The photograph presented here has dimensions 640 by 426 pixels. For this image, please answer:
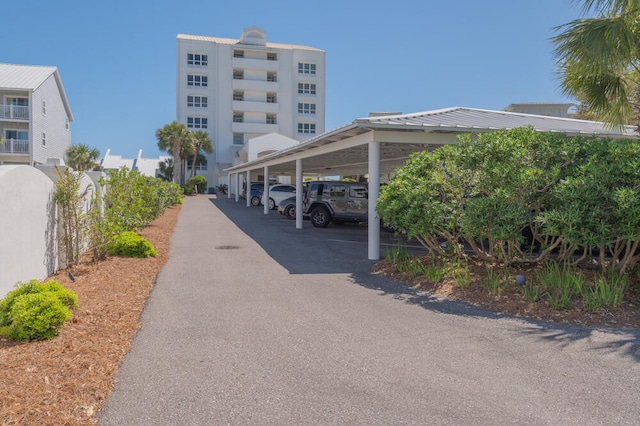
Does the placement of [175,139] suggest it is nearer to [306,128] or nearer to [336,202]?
[306,128]

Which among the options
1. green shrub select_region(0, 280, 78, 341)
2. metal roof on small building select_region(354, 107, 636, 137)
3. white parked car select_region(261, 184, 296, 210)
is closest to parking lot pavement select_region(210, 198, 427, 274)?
metal roof on small building select_region(354, 107, 636, 137)

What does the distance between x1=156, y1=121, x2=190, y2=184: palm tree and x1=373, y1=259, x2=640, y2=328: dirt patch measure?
42.7m

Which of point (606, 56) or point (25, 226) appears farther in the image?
point (606, 56)

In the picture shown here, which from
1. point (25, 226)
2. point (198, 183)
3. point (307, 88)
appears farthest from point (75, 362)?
point (307, 88)

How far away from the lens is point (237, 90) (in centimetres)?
5444

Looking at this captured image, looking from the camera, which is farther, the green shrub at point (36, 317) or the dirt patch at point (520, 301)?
the dirt patch at point (520, 301)

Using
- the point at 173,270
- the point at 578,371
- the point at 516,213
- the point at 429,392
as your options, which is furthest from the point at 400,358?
the point at 173,270

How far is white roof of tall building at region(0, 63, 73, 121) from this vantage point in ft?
103

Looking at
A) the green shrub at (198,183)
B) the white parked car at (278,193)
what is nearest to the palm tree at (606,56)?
the white parked car at (278,193)

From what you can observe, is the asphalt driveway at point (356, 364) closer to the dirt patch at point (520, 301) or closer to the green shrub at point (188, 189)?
the dirt patch at point (520, 301)

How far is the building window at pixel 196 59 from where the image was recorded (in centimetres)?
5372

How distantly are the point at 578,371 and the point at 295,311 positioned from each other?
333 cm

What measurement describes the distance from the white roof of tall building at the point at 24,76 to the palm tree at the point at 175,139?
11.7 m

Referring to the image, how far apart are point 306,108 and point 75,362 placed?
5552 centimetres
